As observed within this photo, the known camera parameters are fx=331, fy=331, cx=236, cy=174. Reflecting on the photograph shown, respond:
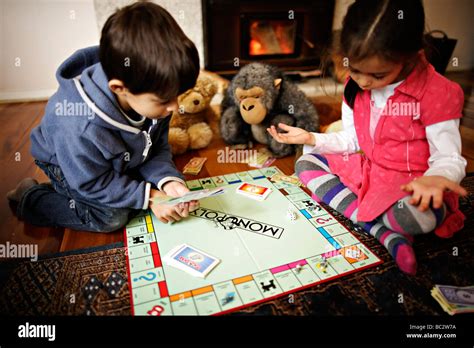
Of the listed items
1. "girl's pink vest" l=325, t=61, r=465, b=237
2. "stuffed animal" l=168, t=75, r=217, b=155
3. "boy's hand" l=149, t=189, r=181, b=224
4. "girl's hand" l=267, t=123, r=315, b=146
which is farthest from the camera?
"stuffed animal" l=168, t=75, r=217, b=155

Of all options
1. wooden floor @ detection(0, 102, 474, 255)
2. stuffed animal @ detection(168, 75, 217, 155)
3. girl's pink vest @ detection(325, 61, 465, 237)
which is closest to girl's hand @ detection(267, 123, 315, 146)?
girl's pink vest @ detection(325, 61, 465, 237)

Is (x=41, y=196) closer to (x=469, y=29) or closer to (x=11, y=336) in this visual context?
(x=11, y=336)

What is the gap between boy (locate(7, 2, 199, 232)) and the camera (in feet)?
2.32

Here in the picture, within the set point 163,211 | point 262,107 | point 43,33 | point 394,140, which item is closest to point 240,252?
point 163,211

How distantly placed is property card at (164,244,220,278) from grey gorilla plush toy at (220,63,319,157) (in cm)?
65

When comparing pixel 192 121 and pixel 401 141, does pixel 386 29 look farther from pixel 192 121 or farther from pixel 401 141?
pixel 192 121

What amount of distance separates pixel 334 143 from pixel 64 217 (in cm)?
86

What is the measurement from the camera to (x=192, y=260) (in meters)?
0.83

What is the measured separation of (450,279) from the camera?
31.5 inches

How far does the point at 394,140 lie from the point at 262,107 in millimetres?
541

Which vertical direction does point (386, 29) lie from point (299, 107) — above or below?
above

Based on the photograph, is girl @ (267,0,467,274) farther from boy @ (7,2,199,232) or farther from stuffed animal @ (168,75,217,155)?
stuffed animal @ (168,75,217,155)

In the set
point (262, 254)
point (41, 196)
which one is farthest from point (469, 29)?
point (41, 196)

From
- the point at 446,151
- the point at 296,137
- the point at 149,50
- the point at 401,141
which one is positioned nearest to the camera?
the point at 149,50
